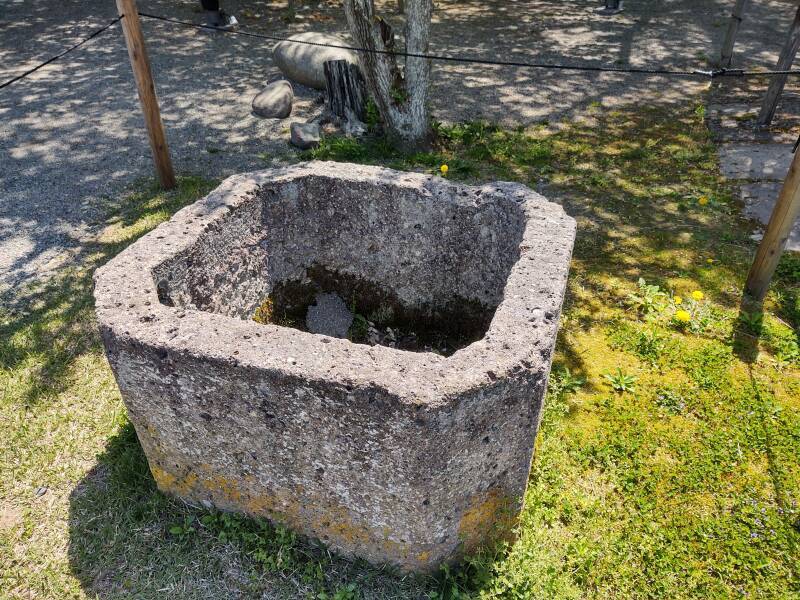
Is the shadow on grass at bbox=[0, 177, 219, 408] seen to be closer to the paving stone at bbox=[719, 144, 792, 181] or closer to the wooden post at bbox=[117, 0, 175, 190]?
the wooden post at bbox=[117, 0, 175, 190]

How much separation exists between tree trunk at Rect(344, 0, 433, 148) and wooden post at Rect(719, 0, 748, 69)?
6.10 meters

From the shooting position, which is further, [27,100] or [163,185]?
[27,100]

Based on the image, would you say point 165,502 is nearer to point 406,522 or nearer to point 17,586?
point 17,586

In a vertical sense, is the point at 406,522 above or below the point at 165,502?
above

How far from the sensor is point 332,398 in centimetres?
274

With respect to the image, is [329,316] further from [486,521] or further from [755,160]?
[755,160]

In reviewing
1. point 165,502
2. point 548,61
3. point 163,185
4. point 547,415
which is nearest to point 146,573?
point 165,502

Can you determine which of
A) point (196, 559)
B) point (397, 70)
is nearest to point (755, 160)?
point (397, 70)

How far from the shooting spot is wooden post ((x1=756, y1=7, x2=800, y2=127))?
7.48 m

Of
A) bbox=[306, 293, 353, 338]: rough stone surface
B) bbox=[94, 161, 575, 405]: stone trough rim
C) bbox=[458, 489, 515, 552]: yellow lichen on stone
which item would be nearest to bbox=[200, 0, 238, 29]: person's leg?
bbox=[306, 293, 353, 338]: rough stone surface

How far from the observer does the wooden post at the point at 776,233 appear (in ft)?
Result: 16.1

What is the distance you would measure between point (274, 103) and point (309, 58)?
1.27 meters

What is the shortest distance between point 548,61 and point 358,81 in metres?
4.66

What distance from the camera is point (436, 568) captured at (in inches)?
129
